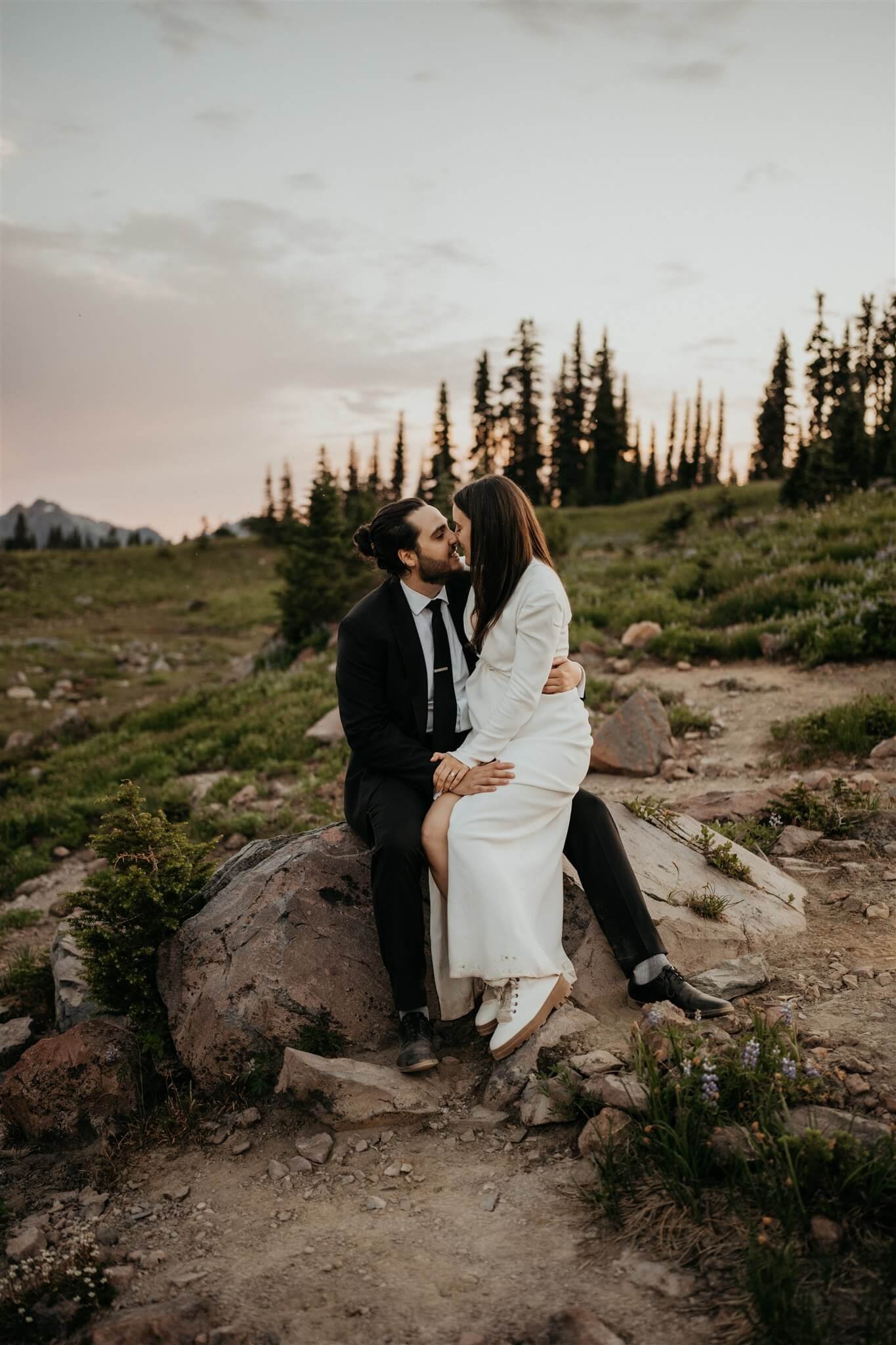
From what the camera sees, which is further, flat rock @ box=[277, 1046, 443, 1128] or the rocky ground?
flat rock @ box=[277, 1046, 443, 1128]

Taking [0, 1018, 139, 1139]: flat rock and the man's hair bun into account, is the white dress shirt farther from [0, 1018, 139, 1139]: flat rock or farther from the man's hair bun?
[0, 1018, 139, 1139]: flat rock

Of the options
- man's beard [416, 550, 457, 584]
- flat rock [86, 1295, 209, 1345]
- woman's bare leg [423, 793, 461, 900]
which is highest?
man's beard [416, 550, 457, 584]

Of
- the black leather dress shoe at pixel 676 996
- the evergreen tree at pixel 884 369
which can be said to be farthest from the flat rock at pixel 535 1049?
the evergreen tree at pixel 884 369

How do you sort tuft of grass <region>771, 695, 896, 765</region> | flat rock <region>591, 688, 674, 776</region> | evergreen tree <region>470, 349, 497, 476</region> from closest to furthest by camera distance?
1. tuft of grass <region>771, 695, 896, 765</region>
2. flat rock <region>591, 688, 674, 776</region>
3. evergreen tree <region>470, 349, 497, 476</region>

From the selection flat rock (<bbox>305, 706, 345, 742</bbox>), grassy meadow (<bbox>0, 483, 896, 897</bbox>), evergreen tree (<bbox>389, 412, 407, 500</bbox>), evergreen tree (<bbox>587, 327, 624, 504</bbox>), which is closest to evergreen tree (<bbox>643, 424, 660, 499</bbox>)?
evergreen tree (<bbox>587, 327, 624, 504</bbox>)

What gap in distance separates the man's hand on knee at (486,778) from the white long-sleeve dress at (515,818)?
0.12 feet

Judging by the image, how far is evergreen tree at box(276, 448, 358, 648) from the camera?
22.5 metres

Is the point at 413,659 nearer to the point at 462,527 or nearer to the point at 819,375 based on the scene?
the point at 462,527

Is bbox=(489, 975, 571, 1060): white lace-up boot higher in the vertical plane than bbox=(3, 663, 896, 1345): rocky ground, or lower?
higher

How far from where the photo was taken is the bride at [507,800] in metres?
4.58

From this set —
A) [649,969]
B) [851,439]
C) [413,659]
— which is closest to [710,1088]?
[649,969]

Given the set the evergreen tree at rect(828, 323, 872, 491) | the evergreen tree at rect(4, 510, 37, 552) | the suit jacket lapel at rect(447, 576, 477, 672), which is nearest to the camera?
the suit jacket lapel at rect(447, 576, 477, 672)

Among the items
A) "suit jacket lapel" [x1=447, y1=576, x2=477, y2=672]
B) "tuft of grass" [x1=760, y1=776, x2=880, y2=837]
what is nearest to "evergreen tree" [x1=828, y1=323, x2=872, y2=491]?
"tuft of grass" [x1=760, y1=776, x2=880, y2=837]

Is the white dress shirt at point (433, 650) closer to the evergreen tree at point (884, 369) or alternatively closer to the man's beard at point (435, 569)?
the man's beard at point (435, 569)
